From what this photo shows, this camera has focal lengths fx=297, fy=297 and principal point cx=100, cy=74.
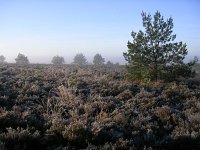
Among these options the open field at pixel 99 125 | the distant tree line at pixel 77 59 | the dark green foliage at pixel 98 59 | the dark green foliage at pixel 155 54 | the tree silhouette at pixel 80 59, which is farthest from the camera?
the tree silhouette at pixel 80 59

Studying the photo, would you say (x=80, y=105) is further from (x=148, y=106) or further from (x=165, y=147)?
(x=165, y=147)

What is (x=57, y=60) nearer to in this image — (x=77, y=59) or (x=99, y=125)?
(x=77, y=59)

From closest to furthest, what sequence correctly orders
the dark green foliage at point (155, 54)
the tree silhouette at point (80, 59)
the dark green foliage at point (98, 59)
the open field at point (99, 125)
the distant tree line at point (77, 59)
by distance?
1. the open field at point (99, 125)
2. the dark green foliage at point (155, 54)
3. the distant tree line at point (77, 59)
4. the dark green foliage at point (98, 59)
5. the tree silhouette at point (80, 59)

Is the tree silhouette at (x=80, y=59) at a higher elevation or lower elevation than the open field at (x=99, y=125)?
higher

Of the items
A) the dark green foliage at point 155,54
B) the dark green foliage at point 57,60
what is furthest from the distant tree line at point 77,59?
the dark green foliage at point 155,54

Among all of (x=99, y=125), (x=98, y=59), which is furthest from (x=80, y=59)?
(x=99, y=125)

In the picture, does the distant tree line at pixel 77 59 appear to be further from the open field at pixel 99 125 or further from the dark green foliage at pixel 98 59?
the open field at pixel 99 125

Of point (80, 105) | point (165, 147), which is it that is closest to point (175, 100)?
point (80, 105)

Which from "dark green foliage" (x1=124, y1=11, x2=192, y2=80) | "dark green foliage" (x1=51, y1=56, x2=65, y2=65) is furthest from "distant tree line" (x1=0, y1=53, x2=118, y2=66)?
"dark green foliage" (x1=124, y1=11, x2=192, y2=80)

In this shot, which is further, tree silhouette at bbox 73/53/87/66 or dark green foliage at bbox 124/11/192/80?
tree silhouette at bbox 73/53/87/66

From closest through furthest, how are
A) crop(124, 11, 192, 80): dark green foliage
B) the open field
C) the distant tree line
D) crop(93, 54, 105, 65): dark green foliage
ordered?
1. the open field
2. crop(124, 11, 192, 80): dark green foliage
3. the distant tree line
4. crop(93, 54, 105, 65): dark green foliage

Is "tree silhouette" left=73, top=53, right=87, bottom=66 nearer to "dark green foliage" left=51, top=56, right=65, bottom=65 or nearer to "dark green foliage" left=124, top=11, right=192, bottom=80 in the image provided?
"dark green foliage" left=51, top=56, right=65, bottom=65

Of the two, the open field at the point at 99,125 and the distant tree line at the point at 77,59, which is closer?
the open field at the point at 99,125

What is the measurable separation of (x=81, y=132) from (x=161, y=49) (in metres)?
11.5
